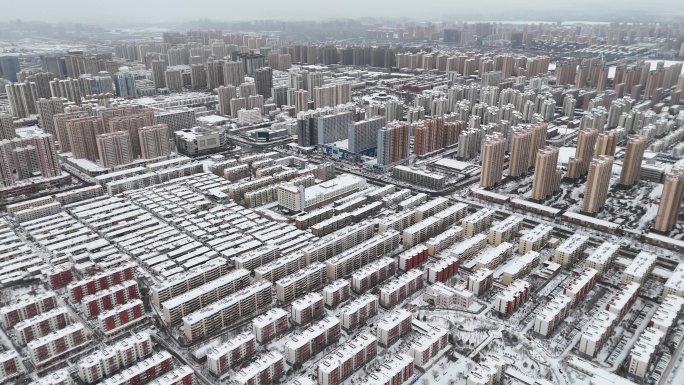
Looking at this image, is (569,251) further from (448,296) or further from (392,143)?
(392,143)

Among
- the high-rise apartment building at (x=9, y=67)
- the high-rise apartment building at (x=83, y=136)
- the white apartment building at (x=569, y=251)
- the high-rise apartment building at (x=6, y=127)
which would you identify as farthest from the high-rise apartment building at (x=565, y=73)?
the high-rise apartment building at (x=9, y=67)

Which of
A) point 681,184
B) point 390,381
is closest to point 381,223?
point 390,381

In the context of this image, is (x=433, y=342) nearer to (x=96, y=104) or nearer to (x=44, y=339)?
(x=44, y=339)

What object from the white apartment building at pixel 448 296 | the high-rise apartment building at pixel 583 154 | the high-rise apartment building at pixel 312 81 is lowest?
the white apartment building at pixel 448 296

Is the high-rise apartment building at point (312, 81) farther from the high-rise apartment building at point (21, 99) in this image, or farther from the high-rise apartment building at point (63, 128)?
the high-rise apartment building at point (21, 99)

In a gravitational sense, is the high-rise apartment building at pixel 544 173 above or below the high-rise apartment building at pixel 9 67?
below

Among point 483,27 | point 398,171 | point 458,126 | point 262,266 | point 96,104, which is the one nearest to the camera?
point 262,266

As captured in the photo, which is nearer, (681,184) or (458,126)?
(681,184)
